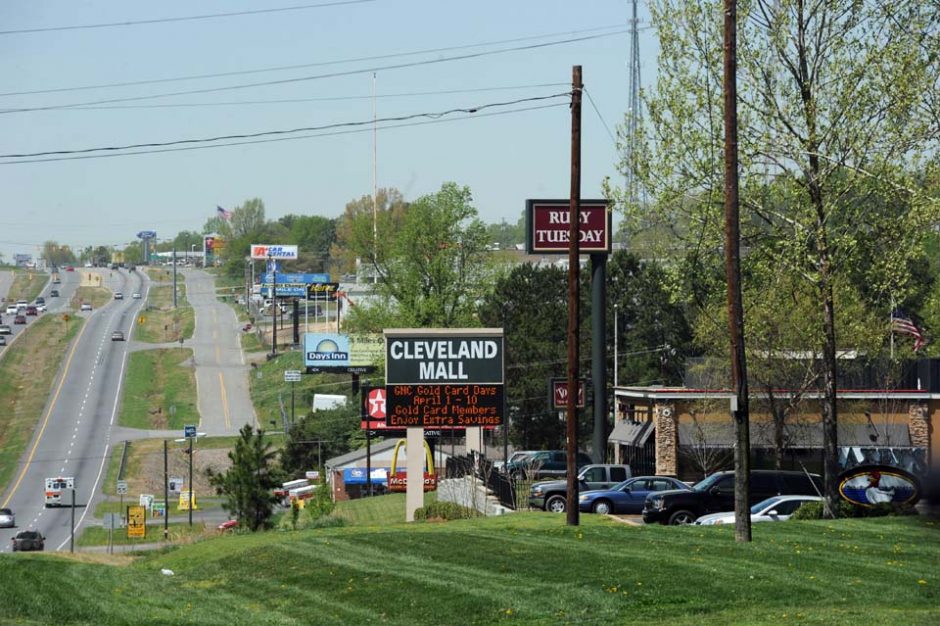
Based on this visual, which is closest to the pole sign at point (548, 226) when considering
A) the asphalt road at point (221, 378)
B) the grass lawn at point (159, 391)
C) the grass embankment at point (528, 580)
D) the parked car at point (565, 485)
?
the parked car at point (565, 485)

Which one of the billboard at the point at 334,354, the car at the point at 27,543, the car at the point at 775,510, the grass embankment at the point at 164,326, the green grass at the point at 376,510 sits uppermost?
the grass embankment at the point at 164,326

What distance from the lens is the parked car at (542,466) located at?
157 ft

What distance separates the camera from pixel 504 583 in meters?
21.0

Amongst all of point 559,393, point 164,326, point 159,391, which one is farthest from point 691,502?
point 164,326

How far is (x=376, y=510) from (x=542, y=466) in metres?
8.65

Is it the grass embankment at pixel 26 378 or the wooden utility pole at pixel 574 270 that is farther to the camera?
the grass embankment at pixel 26 378

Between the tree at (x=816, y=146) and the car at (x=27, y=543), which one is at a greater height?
the tree at (x=816, y=146)

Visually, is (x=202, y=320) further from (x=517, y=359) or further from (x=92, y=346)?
(x=517, y=359)

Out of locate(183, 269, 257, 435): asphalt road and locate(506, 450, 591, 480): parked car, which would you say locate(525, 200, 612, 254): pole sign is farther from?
locate(183, 269, 257, 435): asphalt road

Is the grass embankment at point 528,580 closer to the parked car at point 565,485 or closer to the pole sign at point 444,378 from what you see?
the pole sign at point 444,378

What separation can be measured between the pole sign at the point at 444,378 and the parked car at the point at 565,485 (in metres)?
2.90

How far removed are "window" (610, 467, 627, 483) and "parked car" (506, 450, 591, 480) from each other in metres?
1.33

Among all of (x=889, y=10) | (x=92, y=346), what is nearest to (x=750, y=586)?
(x=889, y=10)

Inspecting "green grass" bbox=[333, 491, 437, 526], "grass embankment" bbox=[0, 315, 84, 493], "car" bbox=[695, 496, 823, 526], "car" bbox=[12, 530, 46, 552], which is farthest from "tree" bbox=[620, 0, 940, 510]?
"grass embankment" bbox=[0, 315, 84, 493]
